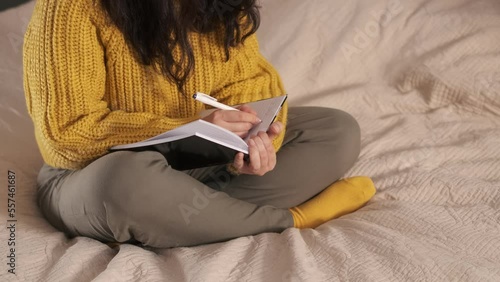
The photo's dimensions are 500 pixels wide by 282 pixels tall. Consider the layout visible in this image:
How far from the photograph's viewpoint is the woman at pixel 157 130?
90 centimetres

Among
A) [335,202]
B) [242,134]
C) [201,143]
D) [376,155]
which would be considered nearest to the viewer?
[201,143]

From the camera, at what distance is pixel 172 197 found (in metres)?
0.89

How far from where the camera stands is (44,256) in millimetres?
902

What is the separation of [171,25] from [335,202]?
0.40 meters

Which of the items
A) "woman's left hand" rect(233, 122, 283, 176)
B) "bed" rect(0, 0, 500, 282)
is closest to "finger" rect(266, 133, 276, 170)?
"woman's left hand" rect(233, 122, 283, 176)

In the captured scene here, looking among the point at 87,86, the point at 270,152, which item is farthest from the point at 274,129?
the point at 87,86

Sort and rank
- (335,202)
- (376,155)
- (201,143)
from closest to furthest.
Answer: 1. (201,143)
2. (335,202)
3. (376,155)

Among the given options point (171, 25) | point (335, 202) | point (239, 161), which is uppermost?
point (171, 25)

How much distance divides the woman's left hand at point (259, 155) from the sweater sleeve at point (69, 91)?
0.44 feet

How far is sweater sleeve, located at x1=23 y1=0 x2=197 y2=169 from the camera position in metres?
0.94

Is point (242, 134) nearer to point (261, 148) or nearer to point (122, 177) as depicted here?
point (261, 148)

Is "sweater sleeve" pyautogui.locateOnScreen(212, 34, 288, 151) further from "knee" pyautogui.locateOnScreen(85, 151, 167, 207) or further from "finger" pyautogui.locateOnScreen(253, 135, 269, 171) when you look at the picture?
"knee" pyautogui.locateOnScreen(85, 151, 167, 207)

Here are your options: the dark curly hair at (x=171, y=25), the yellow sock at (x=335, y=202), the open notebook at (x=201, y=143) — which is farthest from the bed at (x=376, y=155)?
the dark curly hair at (x=171, y=25)

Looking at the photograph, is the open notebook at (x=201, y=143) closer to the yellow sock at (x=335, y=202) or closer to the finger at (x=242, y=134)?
the finger at (x=242, y=134)
